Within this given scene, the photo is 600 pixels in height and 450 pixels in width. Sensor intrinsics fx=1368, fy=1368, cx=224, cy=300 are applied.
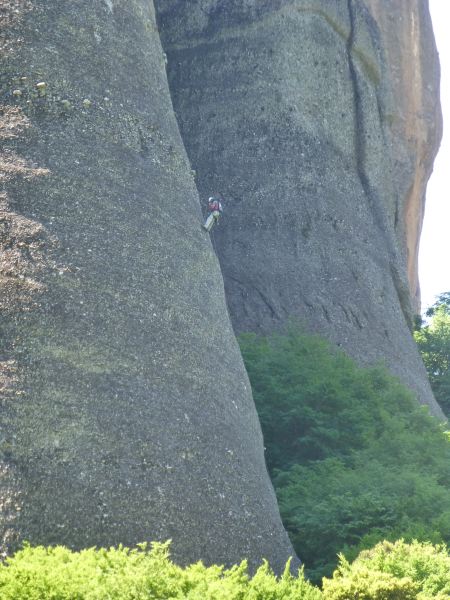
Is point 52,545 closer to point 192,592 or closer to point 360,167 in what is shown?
point 192,592

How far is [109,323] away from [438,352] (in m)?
18.6

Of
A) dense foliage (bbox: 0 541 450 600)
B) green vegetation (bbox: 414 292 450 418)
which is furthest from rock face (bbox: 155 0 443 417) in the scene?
dense foliage (bbox: 0 541 450 600)

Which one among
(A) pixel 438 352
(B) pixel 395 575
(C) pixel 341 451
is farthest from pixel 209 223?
(A) pixel 438 352

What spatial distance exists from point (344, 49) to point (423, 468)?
1043 cm

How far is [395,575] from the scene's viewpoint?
42.8 ft

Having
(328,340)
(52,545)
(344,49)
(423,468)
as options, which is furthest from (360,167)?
(52,545)

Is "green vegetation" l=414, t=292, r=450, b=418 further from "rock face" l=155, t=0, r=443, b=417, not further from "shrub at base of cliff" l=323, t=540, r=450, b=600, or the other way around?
"shrub at base of cliff" l=323, t=540, r=450, b=600

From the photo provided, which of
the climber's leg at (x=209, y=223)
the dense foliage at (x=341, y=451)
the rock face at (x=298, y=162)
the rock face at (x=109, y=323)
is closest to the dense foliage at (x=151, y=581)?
the rock face at (x=109, y=323)

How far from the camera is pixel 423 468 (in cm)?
1858

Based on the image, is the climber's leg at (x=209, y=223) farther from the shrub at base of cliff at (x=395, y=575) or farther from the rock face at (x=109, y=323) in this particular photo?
the shrub at base of cliff at (x=395, y=575)

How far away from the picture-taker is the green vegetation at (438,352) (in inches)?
1180

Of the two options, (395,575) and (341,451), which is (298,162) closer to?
(341,451)

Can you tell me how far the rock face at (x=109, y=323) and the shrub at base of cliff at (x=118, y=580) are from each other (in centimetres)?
103

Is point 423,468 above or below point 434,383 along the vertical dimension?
below
